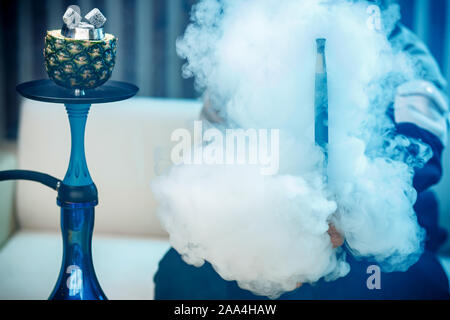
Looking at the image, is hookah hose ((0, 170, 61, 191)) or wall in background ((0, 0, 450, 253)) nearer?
hookah hose ((0, 170, 61, 191))

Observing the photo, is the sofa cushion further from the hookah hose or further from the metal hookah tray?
the metal hookah tray

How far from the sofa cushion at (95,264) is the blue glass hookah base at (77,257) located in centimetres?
36

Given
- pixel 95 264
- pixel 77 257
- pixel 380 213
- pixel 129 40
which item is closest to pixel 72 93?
pixel 77 257

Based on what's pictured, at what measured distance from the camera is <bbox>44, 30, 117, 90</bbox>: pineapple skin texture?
1.00 m

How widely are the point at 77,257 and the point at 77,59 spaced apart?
36 centimetres

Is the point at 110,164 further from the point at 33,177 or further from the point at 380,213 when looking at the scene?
the point at 380,213

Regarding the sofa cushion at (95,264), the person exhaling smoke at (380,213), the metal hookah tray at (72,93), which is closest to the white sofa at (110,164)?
the sofa cushion at (95,264)

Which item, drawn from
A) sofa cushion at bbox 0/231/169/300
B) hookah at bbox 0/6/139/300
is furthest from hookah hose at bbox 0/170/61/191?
sofa cushion at bbox 0/231/169/300

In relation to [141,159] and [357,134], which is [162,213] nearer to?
[357,134]

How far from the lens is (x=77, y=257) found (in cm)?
109

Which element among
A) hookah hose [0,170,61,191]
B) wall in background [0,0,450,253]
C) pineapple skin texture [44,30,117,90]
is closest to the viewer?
pineapple skin texture [44,30,117,90]

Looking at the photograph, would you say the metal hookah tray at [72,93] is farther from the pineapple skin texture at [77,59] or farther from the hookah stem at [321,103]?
the hookah stem at [321,103]

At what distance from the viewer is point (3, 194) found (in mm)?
1818

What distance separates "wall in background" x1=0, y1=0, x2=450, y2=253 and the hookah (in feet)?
3.35
